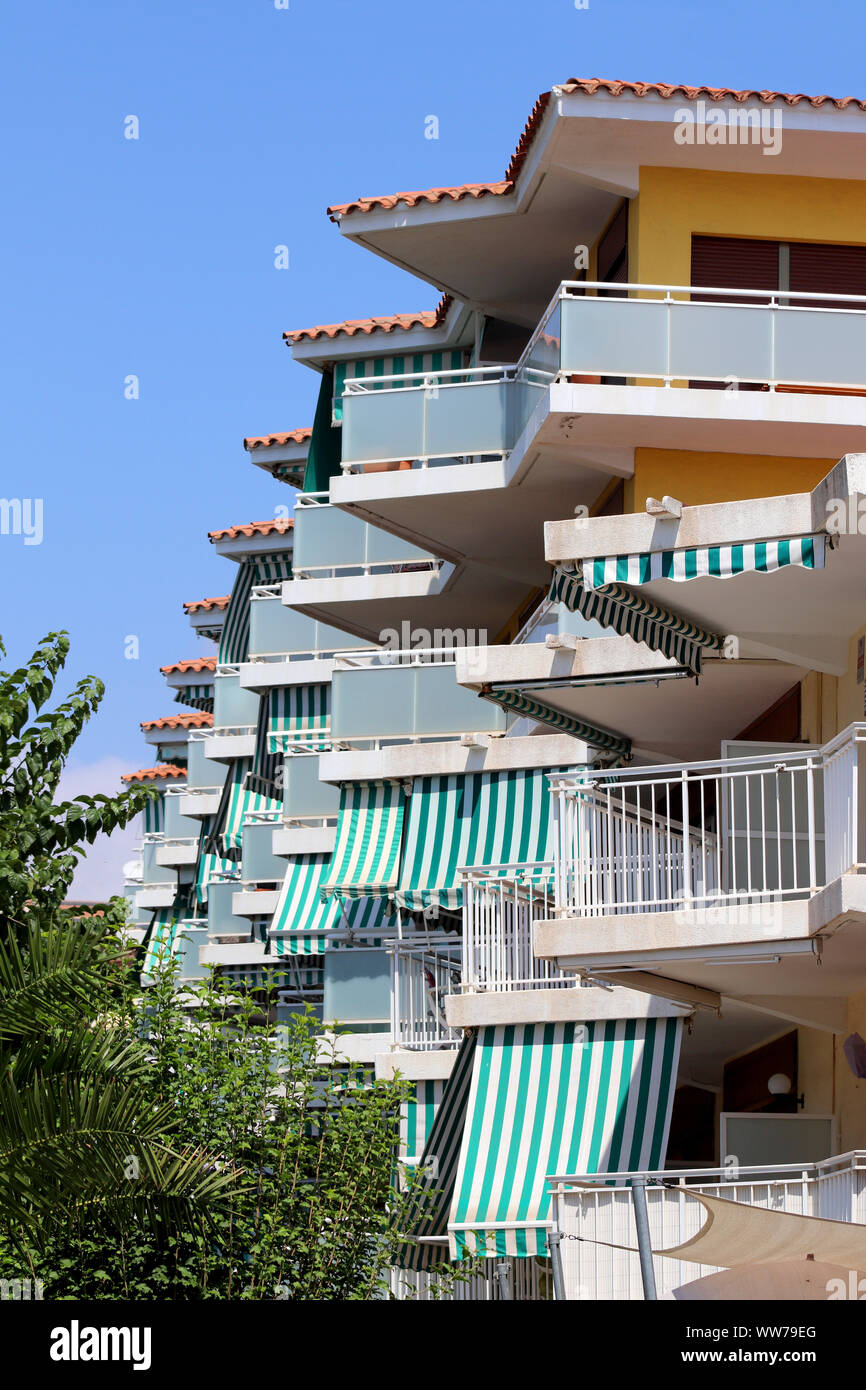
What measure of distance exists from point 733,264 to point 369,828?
995 centimetres

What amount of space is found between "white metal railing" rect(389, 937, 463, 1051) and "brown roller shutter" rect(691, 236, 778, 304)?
26.3 feet

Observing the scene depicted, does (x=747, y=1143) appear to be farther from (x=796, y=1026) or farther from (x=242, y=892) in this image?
(x=242, y=892)

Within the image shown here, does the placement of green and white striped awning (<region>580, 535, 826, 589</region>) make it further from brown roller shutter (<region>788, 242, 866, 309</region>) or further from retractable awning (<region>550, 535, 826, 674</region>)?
brown roller shutter (<region>788, 242, 866, 309</region>)

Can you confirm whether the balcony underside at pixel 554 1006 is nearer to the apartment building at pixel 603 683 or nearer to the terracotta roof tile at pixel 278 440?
the apartment building at pixel 603 683

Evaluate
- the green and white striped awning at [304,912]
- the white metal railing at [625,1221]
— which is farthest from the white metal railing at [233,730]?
the white metal railing at [625,1221]

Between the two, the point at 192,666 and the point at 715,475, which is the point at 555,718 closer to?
the point at 715,475

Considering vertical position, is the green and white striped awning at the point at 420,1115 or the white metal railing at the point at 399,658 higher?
the white metal railing at the point at 399,658

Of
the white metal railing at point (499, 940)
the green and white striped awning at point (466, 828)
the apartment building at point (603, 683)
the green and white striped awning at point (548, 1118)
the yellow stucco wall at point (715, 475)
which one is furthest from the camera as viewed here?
the green and white striped awning at point (466, 828)

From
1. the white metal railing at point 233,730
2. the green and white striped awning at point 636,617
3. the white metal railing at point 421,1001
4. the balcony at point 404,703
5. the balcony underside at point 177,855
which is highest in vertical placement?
the white metal railing at point 233,730

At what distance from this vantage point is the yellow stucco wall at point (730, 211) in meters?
24.3

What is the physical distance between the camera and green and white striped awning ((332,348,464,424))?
3288cm

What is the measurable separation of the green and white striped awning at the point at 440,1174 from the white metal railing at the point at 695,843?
388 centimetres

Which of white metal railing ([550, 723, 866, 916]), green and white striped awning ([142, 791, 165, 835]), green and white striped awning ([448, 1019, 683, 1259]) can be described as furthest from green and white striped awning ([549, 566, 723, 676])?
green and white striped awning ([142, 791, 165, 835])

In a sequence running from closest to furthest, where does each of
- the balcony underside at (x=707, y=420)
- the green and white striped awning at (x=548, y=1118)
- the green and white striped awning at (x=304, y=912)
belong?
the green and white striped awning at (x=548, y=1118)
the balcony underside at (x=707, y=420)
the green and white striped awning at (x=304, y=912)
